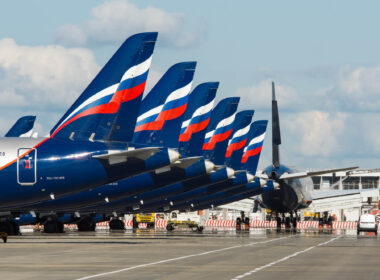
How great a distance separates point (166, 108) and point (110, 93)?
9.98m

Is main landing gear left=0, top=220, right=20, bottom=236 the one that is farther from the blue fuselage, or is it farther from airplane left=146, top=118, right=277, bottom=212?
the blue fuselage

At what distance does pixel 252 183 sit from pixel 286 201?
789 centimetres

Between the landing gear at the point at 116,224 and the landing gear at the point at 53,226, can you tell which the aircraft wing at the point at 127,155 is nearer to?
the landing gear at the point at 53,226

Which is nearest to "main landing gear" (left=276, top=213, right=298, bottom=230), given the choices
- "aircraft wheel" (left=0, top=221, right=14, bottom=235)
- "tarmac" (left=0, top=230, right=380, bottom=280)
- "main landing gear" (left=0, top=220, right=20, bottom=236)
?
"main landing gear" (left=0, top=220, right=20, bottom=236)

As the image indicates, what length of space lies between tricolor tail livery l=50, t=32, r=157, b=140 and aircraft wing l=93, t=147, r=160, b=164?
6.22 feet

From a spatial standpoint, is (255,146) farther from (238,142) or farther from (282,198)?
(238,142)

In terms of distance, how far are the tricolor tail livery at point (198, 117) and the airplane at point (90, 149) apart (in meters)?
15.5

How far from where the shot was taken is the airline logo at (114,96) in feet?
148

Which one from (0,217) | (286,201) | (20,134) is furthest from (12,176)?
(286,201)

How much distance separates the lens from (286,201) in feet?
295

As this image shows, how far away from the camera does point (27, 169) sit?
42.9 metres

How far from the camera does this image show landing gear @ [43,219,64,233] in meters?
69.8

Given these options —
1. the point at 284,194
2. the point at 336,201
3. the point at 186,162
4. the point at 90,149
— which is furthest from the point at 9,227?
the point at 336,201

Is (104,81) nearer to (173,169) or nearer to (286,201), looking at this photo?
(173,169)
